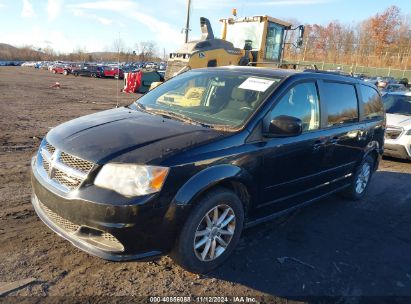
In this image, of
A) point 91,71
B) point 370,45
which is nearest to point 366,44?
point 370,45

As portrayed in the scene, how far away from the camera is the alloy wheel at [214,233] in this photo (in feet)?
10.7

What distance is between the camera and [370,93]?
573 centimetres

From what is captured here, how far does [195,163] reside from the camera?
303 cm

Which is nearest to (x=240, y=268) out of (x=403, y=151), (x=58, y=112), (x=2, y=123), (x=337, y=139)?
(x=337, y=139)

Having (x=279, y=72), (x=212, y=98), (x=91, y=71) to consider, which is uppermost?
(x=279, y=72)

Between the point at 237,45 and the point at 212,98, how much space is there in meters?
10.5

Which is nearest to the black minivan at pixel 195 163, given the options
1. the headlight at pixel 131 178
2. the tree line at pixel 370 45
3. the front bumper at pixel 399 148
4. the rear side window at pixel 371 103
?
the headlight at pixel 131 178

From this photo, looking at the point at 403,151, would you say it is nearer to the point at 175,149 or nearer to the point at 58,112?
the point at 175,149

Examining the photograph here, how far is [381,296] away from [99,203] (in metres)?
2.55

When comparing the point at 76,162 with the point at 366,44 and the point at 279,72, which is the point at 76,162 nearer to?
the point at 279,72

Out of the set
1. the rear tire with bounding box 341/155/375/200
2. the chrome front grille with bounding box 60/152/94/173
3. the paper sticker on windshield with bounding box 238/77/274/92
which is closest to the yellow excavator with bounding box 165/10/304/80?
the rear tire with bounding box 341/155/375/200

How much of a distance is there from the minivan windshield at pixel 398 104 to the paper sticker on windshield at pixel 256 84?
6752 mm

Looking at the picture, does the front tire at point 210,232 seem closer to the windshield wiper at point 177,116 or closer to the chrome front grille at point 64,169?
the windshield wiper at point 177,116

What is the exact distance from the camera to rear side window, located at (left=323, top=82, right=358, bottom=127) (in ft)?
14.9
